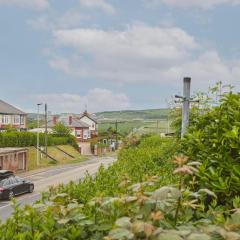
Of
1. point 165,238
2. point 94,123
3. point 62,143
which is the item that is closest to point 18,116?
point 62,143

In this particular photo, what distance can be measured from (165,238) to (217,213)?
1.06 meters

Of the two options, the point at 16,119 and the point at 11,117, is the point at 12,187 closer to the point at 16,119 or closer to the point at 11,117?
the point at 11,117

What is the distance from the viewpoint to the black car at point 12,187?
103 ft

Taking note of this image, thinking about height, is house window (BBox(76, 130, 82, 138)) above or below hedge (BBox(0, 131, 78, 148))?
below

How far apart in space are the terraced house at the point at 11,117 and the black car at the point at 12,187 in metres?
49.8

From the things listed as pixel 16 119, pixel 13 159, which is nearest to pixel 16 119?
pixel 16 119

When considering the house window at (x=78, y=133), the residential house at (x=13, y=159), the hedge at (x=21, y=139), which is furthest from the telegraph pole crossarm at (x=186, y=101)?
the house window at (x=78, y=133)

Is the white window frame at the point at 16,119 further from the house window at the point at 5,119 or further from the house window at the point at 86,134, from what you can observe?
the house window at the point at 86,134

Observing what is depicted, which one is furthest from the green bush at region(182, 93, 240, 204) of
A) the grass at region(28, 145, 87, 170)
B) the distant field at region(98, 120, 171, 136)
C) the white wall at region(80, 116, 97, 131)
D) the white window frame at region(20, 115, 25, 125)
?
the white wall at region(80, 116, 97, 131)

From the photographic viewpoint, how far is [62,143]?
85000mm

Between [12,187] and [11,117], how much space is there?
5955cm

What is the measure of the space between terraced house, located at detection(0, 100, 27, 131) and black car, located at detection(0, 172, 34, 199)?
163 ft

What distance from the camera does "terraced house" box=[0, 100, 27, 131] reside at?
3399 inches

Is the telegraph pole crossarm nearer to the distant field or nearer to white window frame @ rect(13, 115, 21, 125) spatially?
the distant field
